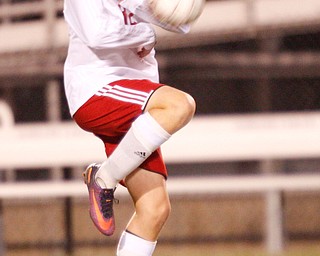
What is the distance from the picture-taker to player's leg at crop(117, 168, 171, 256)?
409 centimetres

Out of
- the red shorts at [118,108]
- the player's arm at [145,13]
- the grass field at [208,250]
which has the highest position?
the player's arm at [145,13]

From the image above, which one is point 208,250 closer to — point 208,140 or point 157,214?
point 208,140

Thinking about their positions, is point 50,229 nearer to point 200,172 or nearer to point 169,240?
point 169,240

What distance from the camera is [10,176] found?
7.79 meters

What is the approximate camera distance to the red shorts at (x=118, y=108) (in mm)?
4059

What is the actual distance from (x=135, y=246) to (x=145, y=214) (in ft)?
0.39

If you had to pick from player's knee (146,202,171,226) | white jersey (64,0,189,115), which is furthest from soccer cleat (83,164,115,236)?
white jersey (64,0,189,115)

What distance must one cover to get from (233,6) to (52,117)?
1546 millimetres

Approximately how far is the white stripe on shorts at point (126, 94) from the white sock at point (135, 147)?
2.3 inches

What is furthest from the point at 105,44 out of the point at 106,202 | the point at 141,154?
the point at 106,202

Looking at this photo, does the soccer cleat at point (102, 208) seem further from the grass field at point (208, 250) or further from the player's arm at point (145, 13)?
the grass field at point (208, 250)

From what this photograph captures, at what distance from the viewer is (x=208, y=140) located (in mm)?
5809

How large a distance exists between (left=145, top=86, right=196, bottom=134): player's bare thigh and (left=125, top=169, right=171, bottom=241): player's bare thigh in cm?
24

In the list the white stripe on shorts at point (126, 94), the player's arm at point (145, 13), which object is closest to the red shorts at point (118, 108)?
the white stripe on shorts at point (126, 94)
